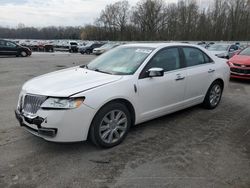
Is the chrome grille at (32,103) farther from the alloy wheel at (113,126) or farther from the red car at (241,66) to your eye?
the red car at (241,66)

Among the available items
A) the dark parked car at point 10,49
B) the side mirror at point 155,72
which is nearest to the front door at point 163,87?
the side mirror at point 155,72

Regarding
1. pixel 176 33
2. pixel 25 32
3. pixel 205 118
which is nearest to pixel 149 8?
pixel 176 33

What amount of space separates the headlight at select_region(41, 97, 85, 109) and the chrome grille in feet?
0.33

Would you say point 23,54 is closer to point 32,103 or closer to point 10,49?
point 10,49

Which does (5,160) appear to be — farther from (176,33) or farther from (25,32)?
(25,32)

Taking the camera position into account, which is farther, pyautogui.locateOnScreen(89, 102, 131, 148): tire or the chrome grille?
pyautogui.locateOnScreen(89, 102, 131, 148): tire

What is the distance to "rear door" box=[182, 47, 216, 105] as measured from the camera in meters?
4.86

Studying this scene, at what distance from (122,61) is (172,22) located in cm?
6359

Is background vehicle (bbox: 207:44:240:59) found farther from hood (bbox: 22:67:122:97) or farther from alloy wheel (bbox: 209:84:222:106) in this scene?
hood (bbox: 22:67:122:97)

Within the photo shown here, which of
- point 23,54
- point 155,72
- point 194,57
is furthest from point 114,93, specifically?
point 23,54

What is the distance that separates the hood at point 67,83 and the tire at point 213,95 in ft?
8.83

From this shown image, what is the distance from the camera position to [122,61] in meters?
4.35

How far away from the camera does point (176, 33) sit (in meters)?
61.4

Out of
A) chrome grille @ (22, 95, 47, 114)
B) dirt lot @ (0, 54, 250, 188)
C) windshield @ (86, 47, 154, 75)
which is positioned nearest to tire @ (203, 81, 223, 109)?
dirt lot @ (0, 54, 250, 188)
